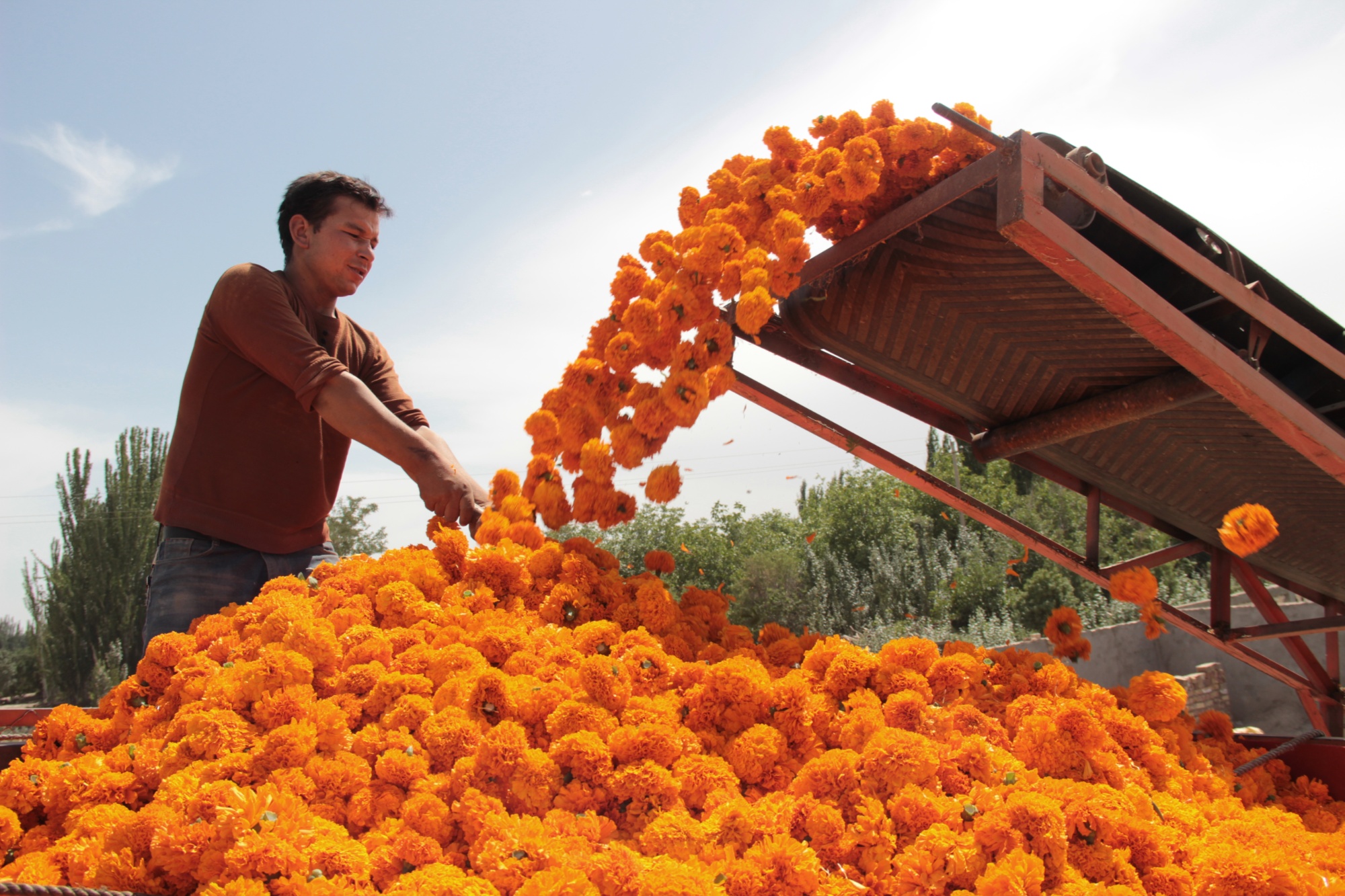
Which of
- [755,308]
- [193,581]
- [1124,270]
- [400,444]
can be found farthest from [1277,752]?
[193,581]

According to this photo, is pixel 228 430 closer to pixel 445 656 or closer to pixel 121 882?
pixel 445 656

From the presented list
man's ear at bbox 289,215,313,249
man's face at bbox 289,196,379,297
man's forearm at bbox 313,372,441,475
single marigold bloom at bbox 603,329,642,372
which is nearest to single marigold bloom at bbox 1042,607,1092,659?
single marigold bloom at bbox 603,329,642,372

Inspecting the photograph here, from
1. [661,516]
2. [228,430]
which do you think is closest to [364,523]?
[661,516]

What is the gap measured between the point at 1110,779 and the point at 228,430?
2.71 metres

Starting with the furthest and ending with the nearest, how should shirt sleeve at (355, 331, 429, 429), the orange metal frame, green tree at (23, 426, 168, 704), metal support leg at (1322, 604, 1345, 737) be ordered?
green tree at (23, 426, 168, 704)
metal support leg at (1322, 604, 1345, 737)
shirt sleeve at (355, 331, 429, 429)
the orange metal frame

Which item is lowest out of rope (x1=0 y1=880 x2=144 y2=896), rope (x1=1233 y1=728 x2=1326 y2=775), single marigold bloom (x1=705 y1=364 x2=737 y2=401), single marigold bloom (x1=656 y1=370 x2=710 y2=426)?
rope (x1=0 y1=880 x2=144 y2=896)

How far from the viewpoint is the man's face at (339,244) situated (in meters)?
2.79

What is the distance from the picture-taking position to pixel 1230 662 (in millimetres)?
10172

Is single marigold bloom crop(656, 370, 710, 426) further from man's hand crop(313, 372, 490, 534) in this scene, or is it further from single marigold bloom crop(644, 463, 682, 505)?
man's hand crop(313, 372, 490, 534)

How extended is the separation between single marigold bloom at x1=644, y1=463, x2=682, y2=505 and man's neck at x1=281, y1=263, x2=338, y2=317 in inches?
54.2

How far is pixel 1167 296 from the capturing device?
257cm

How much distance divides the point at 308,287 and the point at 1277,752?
11.6 ft

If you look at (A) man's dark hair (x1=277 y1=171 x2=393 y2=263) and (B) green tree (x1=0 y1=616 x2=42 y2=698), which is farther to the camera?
(B) green tree (x1=0 y1=616 x2=42 y2=698)

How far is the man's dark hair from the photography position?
2789 millimetres
